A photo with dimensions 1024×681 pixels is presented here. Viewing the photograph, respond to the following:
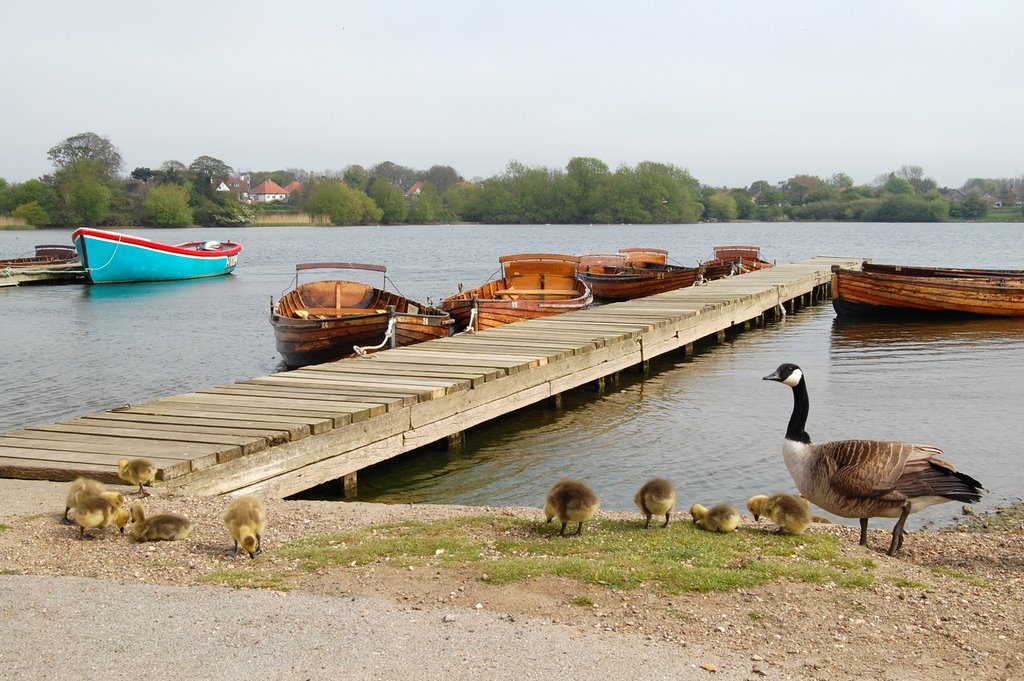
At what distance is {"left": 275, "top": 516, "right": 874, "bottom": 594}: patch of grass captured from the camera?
5926 millimetres

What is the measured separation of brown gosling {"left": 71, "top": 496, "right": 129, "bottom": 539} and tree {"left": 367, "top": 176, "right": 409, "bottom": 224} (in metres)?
147

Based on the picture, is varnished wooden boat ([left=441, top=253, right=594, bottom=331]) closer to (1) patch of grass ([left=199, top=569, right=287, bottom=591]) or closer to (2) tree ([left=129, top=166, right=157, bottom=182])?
(1) patch of grass ([left=199, top=569, right=287, bottom=591])

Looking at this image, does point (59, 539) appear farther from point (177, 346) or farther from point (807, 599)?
point (177, 346)

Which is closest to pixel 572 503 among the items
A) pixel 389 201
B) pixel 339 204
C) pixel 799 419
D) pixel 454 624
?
pixel 454 624

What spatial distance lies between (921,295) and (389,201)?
130505 millimetres

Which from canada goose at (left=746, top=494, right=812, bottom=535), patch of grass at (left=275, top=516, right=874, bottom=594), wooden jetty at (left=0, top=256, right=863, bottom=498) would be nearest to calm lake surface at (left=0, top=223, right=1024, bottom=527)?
wooden jetty at (left=0, top=256, right=863, bottom=498)

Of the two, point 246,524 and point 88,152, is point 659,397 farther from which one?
point 88,152

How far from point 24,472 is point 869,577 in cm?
673

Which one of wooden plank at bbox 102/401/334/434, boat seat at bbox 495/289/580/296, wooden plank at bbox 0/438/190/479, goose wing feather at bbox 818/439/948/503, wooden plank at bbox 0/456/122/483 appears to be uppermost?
goose wing feather at bbox 818/439/948/503

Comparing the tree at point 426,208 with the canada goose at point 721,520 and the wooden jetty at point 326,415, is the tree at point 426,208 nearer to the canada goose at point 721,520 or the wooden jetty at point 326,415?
the wooden jetty at point 326,415

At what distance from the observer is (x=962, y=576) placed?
640cm

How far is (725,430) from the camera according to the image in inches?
548

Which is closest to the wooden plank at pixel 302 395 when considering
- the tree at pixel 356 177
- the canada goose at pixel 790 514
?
the canada goose at pixel 790 514

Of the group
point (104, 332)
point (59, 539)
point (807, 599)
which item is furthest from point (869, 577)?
point (104, 332)
